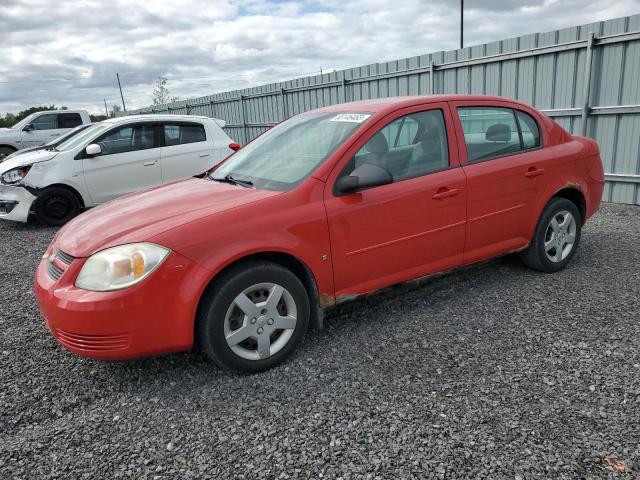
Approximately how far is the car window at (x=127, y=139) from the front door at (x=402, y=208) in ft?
18.4

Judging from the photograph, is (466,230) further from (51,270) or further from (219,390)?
(51,270)

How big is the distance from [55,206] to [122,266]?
589 cm

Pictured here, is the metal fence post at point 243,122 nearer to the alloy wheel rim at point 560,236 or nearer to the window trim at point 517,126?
the window trim at point 517,126

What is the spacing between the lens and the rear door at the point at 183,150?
8164mm

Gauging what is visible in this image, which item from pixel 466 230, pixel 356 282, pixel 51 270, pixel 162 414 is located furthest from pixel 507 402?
pixel 51 270

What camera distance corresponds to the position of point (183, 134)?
8383mm

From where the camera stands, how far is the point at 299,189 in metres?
3.16

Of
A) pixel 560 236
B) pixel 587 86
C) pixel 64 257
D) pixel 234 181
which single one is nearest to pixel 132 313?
pixel 64 257

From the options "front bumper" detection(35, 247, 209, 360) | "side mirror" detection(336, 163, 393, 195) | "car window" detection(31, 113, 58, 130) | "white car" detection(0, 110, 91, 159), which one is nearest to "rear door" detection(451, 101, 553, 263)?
"side mirror" detection(336, 163, 393, 195)

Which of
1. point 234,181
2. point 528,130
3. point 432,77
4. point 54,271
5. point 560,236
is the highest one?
point 432,77

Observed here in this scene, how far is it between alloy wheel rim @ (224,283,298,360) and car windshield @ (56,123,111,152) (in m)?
6.01

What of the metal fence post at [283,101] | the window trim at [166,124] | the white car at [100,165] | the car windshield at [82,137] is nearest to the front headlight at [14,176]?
the white car at [100,165]

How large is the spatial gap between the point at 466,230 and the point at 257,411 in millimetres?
2076

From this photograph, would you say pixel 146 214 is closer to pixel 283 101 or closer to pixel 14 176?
pixel 14 176
